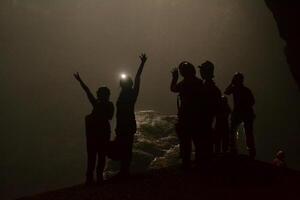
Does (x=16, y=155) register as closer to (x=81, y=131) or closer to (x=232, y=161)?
(x=81, y=131)

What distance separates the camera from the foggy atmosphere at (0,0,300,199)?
105250mm

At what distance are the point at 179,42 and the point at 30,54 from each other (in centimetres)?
7513

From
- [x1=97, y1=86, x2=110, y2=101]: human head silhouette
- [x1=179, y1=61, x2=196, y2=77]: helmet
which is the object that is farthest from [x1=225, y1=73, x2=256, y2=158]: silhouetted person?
[x1=97, y1=86, x2=110, y2=101]: human head silhouette

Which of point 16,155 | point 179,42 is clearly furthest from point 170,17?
point 16,155

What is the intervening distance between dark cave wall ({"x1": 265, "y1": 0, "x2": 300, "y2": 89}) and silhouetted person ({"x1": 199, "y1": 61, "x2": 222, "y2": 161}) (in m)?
9.76

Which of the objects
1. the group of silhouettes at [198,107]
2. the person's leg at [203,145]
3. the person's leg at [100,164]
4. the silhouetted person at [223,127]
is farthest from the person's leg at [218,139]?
the person's leg at [100,164]

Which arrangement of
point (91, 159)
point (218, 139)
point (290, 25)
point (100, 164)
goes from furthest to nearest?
1. point (290, 25)
2. point (218, 139)
3. point (100, 164)
4. point (91, 159)

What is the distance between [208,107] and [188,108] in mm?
517

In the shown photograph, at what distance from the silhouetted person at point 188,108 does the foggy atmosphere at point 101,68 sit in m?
81.3

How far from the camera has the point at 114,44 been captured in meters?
198

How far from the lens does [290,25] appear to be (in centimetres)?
1838

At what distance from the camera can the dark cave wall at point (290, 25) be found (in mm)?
17719

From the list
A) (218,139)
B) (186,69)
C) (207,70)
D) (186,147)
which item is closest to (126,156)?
(186,147)

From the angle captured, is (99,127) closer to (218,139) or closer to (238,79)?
(218,139)
